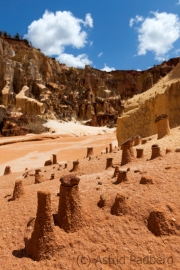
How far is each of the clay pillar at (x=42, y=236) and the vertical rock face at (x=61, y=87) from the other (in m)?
42.5

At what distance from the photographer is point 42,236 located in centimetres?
356

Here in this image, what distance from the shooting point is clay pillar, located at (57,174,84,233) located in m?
3.91

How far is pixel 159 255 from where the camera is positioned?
3.57 metres

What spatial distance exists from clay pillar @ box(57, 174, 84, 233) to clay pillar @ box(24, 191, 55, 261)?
11.9 inches

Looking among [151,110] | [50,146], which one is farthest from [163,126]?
[50,146]

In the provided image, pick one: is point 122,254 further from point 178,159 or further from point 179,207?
point 178,159

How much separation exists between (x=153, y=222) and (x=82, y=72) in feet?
235

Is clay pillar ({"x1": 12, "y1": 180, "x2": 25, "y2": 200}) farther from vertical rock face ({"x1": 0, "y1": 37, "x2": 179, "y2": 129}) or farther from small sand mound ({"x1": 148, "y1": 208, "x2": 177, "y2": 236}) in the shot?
vertical rock face ({"x1": 0, "y1": 37, "x2": 179, "y2": 129})

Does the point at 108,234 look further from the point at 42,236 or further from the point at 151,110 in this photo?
the point at 151,110

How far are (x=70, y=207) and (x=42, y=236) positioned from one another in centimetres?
66

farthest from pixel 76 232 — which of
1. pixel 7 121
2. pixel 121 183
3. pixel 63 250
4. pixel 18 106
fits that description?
pixel 18 106

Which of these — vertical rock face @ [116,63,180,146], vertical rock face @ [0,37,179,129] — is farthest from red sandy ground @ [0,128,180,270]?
vertical rock face @ [0,37,179,129]

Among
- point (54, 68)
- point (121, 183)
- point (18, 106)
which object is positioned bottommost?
point (121, 183)

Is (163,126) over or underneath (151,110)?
underneath
